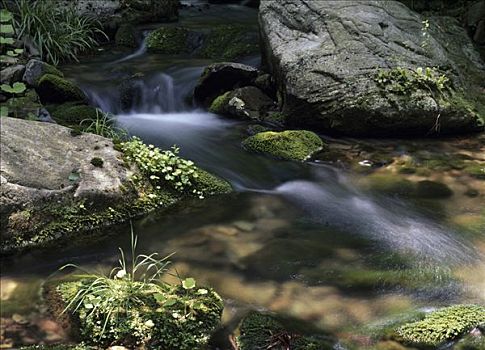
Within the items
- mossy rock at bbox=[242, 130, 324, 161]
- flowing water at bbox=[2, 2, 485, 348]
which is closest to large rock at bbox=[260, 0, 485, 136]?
mossy rock at bbox=[242, 130, 324, 161]

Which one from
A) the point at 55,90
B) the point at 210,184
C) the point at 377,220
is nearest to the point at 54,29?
the point at 55,90

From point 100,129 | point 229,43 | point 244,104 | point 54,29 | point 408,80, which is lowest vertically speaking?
point 100,129

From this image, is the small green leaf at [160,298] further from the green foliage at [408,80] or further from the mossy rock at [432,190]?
the green foliage at [408,80]

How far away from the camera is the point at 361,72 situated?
279 inches

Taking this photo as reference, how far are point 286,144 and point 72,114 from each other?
109 inches

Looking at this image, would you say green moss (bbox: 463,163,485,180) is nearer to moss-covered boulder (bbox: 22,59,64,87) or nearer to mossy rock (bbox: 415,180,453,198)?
mossy rock (bbox: 415,180,453,198)

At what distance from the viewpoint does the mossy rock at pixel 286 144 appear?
251 inches

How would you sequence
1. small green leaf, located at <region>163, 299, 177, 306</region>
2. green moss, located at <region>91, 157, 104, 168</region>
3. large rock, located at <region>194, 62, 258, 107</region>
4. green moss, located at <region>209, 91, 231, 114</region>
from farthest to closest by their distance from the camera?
1. large rock, located at <region>194, 62, 258, 107</region>
2. green moss, located at <region>209, 91, 231, 114</region>
3. green moss, located at <region>91, 157, 104, 168</region>
4. small green leaf, located at <region>163, 299, 177, 306</region>

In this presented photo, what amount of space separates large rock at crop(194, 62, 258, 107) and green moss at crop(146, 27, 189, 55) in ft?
9.13

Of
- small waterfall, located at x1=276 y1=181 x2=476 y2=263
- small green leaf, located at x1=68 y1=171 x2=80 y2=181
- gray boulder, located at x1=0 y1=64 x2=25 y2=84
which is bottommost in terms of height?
small waterfall, located at x1=276 y1=181 x2=476 y2=263

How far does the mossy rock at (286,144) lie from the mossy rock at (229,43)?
4.07 m

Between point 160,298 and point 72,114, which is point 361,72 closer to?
point 72,114

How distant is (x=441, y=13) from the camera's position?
10820 millimetres

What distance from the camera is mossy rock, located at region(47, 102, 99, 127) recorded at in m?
Result: 6.47
